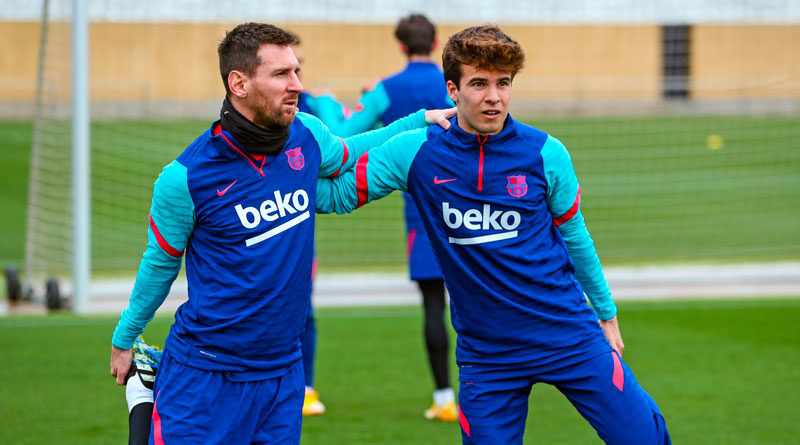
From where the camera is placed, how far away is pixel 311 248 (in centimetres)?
304

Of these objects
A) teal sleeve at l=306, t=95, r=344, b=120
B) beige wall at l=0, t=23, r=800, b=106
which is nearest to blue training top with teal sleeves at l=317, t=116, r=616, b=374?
teal sleeve at l=306, t=95, r=344, b=120

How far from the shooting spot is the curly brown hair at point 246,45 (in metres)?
2.89

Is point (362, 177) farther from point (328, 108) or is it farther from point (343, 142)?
point (328, 108)

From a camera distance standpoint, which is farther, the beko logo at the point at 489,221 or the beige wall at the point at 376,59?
the beige wall at the point at 376,59

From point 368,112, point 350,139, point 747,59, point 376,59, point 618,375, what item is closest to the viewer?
point 618,375

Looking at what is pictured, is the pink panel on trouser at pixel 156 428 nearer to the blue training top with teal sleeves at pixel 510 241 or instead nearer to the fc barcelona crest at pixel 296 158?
the fc barcelona crest at pixel 296 158

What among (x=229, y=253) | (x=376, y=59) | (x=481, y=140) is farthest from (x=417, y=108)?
(x=376, y=59)

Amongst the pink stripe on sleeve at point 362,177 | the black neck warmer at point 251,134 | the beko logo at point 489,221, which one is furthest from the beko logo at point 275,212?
the beko logo at point 489,221

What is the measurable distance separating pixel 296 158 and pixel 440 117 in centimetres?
53

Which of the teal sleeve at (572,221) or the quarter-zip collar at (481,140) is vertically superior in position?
the quarter-zip collar at (481,140)

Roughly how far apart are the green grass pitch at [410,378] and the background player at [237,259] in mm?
1991

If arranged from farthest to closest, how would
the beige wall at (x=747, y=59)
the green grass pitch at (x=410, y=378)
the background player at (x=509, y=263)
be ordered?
the beige wall at (x=747, y=59) < the green grass pitch at (x=410, y=378) < the background player at (x=509, y=263)

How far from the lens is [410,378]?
604cm

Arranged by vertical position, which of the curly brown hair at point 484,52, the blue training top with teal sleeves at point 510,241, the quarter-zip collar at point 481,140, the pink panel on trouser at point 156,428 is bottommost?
the pink panel on trouser at point 156,428
